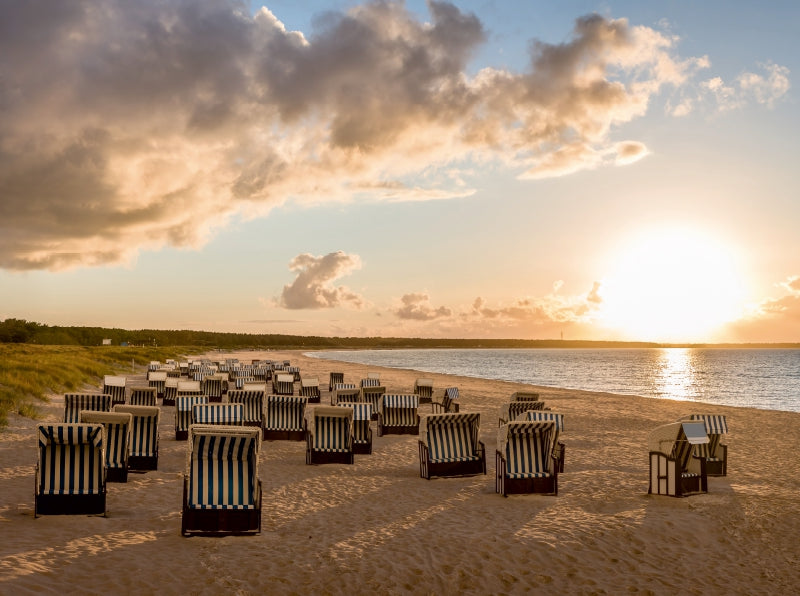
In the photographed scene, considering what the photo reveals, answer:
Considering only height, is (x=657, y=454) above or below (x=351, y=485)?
above

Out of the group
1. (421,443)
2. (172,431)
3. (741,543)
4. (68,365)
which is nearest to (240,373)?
(68,365)

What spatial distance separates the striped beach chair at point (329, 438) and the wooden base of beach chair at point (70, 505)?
5560mm

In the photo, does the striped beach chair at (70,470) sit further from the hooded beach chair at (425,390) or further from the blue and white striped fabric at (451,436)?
the hooded beach chair at (425,390)

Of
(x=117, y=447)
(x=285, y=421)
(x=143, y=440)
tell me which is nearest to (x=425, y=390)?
A: (x=285, y=421)

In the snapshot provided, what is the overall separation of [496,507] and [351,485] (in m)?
2.99

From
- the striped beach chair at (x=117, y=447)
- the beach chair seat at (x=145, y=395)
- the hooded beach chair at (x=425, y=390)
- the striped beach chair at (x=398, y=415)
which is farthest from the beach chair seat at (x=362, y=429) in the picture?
the hooded beach chair at (x=425, y=390)

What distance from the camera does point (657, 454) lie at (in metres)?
11.7

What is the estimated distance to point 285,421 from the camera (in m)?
17.5

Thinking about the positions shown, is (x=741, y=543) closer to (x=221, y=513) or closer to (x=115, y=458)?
(x=221, y=513)

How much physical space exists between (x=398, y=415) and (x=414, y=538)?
1091 centimetres

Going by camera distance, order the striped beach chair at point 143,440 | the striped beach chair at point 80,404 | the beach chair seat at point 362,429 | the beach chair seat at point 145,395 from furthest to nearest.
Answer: the beach chair seat at point 145,395
the beach chair seat at point 362,429
the striped beach chair at point 80,404
the striped beach chair at point 143,440

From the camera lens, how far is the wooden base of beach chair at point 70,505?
352 inches

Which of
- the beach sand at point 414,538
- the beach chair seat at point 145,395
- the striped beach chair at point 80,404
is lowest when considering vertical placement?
the beach sand at point 414,538

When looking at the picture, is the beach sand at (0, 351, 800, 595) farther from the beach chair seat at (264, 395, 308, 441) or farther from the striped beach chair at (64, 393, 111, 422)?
the beach chair seat at (264, 395, 308, 441)
